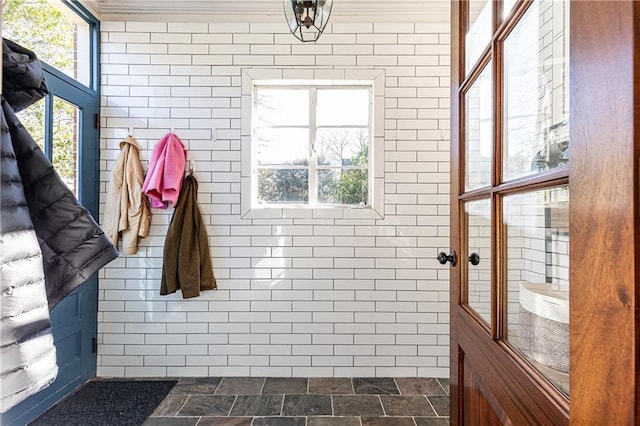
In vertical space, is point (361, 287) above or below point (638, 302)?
below

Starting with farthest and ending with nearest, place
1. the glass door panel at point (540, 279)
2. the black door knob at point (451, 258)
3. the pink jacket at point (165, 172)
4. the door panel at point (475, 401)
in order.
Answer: the pink jacket at point (165, 172) → the black door knob at point (451, 258) → the door panel at point (475, 401) → the glass door panel at point (540, 279)

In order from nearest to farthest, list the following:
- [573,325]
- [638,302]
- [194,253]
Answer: [638,302], [573,325], [194,253]

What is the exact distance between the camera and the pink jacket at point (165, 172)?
2.13 metres

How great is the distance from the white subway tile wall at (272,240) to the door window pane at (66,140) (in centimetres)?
17

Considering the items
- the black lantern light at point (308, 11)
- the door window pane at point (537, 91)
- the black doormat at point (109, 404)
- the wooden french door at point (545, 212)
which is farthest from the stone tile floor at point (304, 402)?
the black lantern light at point (308, 11)

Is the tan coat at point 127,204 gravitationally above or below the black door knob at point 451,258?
above

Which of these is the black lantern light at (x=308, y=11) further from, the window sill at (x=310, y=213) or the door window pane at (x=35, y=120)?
the door window pane at (x=35, y=120)

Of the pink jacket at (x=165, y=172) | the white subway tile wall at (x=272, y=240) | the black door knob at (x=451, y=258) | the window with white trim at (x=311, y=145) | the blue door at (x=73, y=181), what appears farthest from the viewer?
the window with white trim at (x=311, y=145)

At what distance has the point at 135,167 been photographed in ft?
7.24

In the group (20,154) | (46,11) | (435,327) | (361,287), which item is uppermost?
(46,11)

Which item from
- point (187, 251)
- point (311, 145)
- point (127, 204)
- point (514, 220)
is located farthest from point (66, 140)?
point (514, 220)

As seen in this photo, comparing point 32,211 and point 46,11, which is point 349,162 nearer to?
point 32,211

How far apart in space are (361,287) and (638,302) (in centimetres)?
197

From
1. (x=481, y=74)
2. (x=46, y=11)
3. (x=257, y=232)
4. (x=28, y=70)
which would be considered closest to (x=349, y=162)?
(x=257, y=232)
